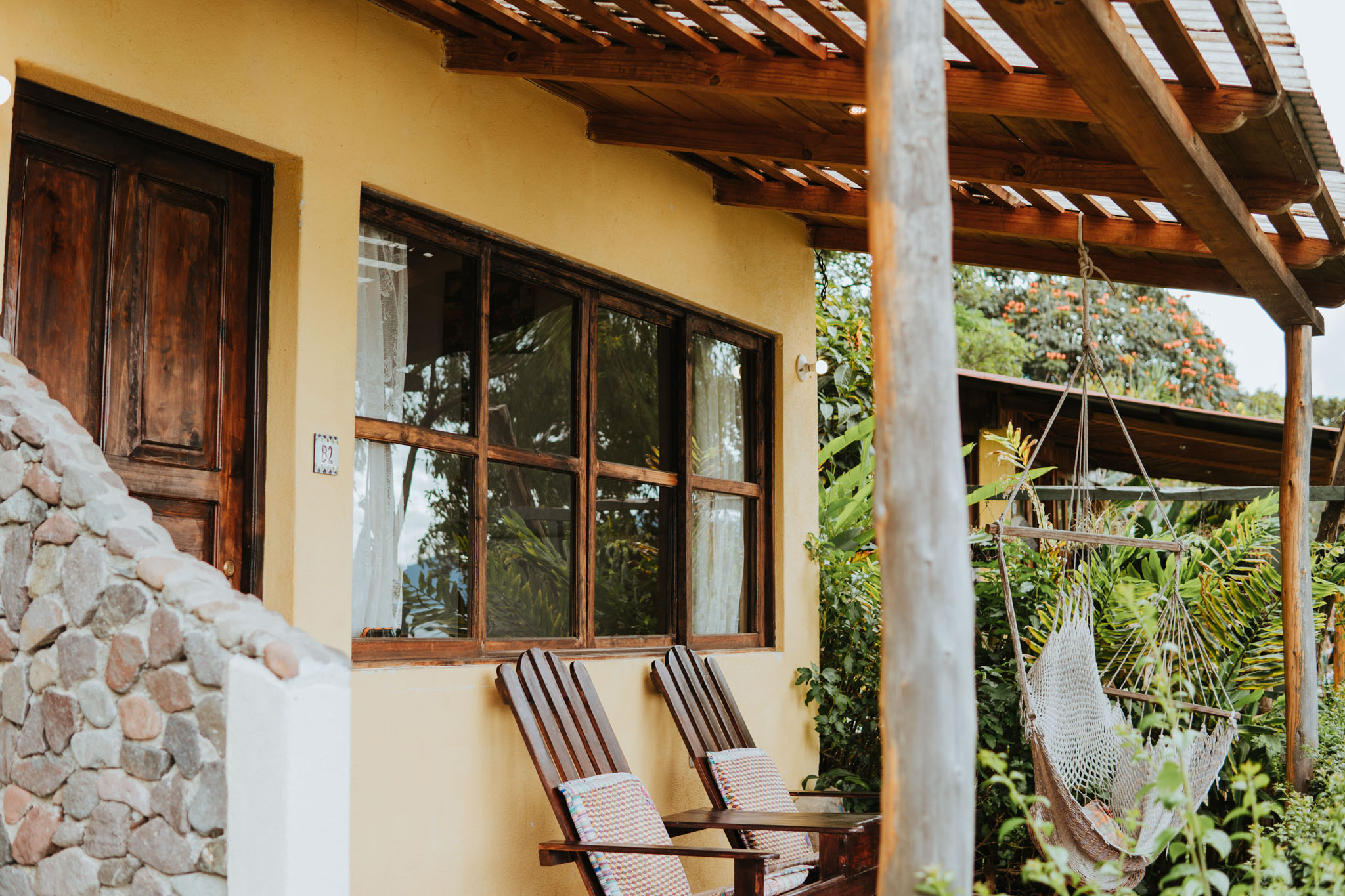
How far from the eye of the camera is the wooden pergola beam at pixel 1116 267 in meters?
5.21

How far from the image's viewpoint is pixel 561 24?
12.6ft

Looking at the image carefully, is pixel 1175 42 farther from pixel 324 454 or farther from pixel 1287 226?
pixel 324 454

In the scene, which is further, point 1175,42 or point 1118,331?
point 1118,331

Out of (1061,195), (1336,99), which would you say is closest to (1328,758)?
(1061,195)

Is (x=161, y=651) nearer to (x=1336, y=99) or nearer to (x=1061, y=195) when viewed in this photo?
(x=1061, y=195)

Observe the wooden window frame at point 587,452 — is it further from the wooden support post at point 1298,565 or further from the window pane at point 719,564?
the wooden support post at point 1298,565

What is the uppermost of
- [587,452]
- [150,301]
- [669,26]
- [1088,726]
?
[669,26]

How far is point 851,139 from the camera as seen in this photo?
4555 millimetres

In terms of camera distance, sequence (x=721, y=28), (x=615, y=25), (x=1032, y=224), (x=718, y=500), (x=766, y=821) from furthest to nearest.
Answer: (x=718, y=500)
(x=1032, y=224)
(x=766, y=821)
(x=615, y=25)
(x=721, y=28)

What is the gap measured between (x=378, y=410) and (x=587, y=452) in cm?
111

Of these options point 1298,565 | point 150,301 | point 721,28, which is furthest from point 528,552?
point 1298,565

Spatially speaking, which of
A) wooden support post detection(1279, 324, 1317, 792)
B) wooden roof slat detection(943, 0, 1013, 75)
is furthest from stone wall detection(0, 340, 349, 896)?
wooden support post detection(1279, 324, 1317, 792)

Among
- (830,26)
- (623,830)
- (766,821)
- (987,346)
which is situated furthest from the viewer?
(987,346)

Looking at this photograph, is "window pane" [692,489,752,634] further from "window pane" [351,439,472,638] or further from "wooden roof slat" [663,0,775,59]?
"wooden roof slat" [663,0,775,59]
